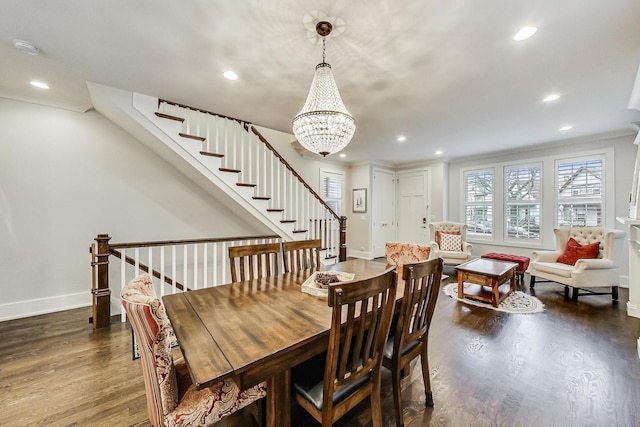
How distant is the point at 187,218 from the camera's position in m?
4.20

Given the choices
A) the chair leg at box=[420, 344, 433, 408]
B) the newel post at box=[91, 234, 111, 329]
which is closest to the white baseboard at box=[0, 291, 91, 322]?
the newel post at box=[91, 234, 111, 329]

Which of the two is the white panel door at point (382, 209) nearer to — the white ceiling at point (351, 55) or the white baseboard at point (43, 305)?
the white ceiling at point (351, 55)

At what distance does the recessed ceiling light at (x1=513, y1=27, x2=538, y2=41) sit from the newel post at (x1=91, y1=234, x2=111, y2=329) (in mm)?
4106

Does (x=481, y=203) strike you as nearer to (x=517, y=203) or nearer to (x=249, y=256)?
(x=517, y=203)

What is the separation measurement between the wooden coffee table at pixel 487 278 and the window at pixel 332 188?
3.40 meters

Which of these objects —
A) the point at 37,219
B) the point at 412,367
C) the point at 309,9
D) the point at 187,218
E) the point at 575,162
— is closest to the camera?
the point at 309,9

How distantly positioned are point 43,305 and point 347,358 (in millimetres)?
4057

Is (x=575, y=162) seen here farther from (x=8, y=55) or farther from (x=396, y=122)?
(x=8, y=55)

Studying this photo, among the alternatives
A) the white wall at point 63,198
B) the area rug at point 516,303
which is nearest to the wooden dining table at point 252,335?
the area rug at point 516,303

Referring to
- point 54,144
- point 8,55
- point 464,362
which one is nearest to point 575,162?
point 464,362

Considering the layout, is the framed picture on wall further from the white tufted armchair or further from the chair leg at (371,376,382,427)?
the chair leg at (371,376,382,427)

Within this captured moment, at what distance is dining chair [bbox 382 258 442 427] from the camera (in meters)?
1.46

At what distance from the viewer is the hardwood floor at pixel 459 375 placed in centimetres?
164

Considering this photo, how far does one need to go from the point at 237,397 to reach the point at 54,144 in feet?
13.1
